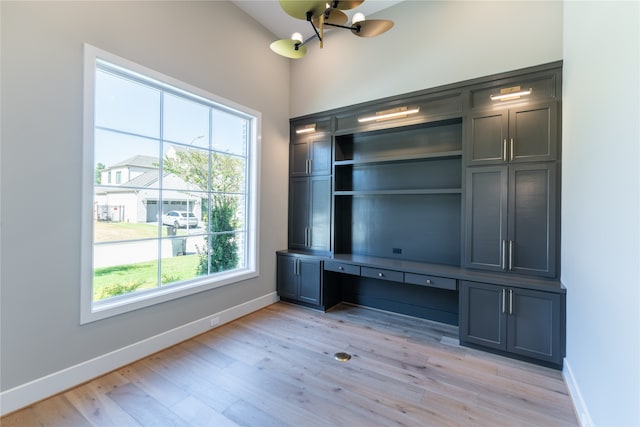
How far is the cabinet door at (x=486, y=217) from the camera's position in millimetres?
2754

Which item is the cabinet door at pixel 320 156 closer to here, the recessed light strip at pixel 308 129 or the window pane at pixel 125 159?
the recessed light strip at pixel 308 129

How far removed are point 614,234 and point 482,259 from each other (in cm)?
154

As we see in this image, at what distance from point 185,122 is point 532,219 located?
3.84 metres

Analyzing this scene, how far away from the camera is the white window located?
2.32 meters

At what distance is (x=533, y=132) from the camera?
262cm

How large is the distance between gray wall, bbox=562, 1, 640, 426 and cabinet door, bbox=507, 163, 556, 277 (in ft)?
0.88

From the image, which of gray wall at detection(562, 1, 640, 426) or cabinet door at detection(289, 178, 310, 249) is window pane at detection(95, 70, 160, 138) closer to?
cabinet door at detection(289, 178, 310, 249)

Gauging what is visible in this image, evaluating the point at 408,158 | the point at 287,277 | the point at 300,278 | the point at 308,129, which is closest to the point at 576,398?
the point at 408,158

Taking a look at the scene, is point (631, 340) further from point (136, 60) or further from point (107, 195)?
point (136, 60)

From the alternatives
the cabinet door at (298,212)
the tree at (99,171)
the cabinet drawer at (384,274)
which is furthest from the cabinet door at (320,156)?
the tree at (99,171)

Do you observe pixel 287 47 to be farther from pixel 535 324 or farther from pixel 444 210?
pixel 535 324

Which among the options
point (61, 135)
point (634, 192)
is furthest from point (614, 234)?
point (61, 135)

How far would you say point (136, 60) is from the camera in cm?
249

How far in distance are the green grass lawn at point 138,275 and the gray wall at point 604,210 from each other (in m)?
3.49
